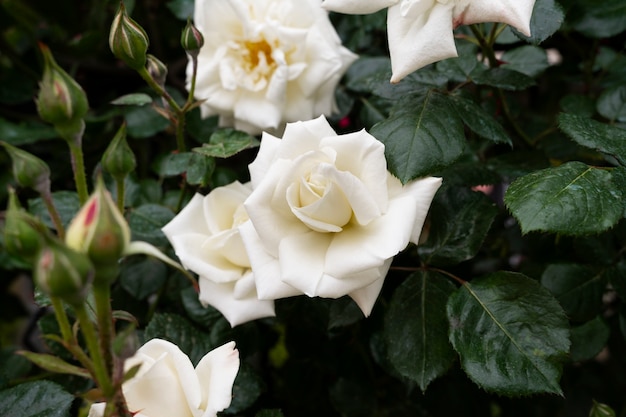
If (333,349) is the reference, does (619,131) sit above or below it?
above

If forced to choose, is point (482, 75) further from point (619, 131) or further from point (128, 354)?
point (128, 354)

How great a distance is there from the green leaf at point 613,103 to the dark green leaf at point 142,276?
0.63 metres

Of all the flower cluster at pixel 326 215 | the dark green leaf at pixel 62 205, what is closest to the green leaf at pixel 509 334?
the flower cluster at pixel 326 215

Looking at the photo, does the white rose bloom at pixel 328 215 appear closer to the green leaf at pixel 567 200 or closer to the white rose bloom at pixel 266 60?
the green leaf at pixel 567 200

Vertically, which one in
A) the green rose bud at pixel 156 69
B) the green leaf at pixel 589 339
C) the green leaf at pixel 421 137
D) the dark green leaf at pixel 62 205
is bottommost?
the green leaf at pixel 589 339

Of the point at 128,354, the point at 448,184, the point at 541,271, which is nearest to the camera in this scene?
the point at 128,354

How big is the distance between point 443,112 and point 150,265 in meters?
0.45

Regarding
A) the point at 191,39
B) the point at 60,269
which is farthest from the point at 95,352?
the point at 191,39

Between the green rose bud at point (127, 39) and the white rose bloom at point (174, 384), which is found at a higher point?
the green rose bud at point (127, 39)

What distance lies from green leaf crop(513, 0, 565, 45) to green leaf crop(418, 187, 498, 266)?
0.17 m

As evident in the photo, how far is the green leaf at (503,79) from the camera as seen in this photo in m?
0.74

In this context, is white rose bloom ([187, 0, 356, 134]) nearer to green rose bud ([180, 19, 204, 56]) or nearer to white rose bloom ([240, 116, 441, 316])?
green rose bud ([180, 19, 204, 56])

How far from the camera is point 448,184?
0.76 metres

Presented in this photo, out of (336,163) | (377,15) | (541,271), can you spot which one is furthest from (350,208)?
(377,15)
